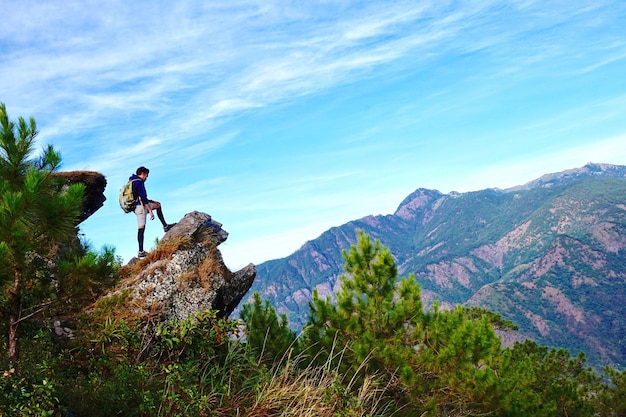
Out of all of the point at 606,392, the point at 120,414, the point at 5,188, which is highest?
the point at 5,188

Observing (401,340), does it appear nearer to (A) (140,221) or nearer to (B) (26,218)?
(A) (140,221)

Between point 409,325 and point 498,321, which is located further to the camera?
point 498,321

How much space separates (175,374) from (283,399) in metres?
1.34

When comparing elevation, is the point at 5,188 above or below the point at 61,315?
above

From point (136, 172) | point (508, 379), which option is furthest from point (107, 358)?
point (508, 379)

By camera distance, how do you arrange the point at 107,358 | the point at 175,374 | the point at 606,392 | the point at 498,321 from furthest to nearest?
the point at 498,321
the point at 606,392
the point at 107,358
the point at 175,374

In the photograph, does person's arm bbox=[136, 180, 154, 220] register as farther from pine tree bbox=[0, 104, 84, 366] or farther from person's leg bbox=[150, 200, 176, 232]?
pine tree bbox=[0, 104, 84, 366]

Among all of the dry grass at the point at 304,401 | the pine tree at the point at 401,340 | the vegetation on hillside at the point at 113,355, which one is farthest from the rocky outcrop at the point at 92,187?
the dry grass at the point at 304,401

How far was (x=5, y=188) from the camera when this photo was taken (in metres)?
5.15

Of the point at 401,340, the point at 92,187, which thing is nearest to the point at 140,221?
the point at 92,187

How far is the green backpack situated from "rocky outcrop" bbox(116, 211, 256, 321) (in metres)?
1.06

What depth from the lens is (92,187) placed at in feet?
51.1

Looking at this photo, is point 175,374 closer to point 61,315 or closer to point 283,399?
point 283,399

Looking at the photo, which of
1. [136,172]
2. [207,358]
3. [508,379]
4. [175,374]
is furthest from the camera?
[508,379]
